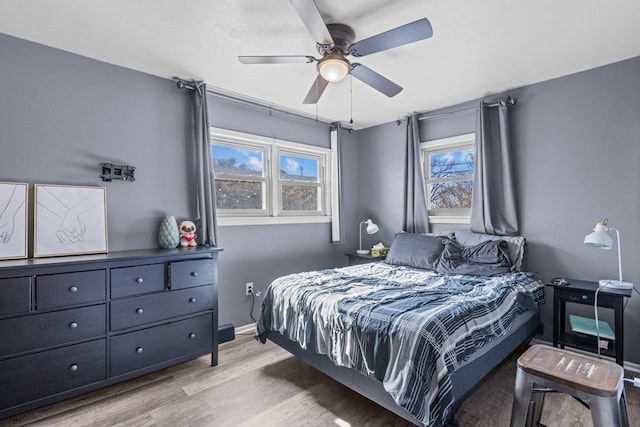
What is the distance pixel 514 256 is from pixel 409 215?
1.25 meters

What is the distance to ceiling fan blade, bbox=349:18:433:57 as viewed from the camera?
5.54 ft

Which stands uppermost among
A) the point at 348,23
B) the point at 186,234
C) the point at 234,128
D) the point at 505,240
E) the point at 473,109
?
the point at 348,23

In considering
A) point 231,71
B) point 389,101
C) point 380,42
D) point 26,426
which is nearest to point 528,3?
point 380,42

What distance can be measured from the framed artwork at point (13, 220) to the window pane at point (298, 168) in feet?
7.62

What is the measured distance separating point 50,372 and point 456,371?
95.3 inches

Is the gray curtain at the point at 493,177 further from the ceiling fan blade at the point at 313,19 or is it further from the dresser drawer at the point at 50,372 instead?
the dresser drawer at the point at 50,372

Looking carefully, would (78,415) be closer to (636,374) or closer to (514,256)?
(514,256)

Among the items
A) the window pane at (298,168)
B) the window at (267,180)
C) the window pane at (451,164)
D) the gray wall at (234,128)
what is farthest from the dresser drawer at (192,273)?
the window pane at (451,164)

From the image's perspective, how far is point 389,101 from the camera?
343cm

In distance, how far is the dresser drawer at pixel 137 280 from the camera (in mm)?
2152

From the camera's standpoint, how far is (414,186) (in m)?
3.85

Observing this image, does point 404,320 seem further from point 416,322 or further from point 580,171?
point 580,171

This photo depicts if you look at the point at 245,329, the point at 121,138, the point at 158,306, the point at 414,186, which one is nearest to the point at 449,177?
the point at 414,186

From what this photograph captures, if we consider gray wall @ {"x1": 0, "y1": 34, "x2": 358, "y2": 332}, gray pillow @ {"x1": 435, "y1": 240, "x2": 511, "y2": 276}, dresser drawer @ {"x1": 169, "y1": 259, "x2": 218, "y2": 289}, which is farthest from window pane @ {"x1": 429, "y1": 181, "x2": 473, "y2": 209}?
dresser drawer @ {"x1": 169, "y1": 259, "x2": 218, "y2": 289}
